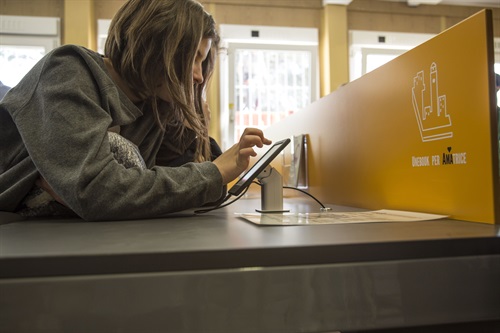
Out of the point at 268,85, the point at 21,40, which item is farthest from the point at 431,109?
the point at 21,40

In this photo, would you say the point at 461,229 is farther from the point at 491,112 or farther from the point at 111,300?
the point at 111,300

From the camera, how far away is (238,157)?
0.77 m

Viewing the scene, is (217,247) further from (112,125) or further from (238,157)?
(112,125)

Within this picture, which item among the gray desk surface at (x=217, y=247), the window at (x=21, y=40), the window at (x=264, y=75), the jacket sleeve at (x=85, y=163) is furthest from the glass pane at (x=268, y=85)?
the gray desk surface at (x=217, y=247)

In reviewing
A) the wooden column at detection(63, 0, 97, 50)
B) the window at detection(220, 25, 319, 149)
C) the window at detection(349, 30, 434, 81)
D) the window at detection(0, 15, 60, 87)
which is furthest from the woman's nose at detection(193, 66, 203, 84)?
the window at detection(349, 30, 434, 81)

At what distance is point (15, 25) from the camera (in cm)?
390

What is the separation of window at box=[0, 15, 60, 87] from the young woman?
355cm

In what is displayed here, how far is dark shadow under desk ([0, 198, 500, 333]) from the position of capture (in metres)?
0.35

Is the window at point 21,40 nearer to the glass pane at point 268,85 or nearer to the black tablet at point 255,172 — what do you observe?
the glass pane at point 268,85

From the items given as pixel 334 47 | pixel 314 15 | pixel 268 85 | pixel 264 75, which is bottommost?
pixel 268 85

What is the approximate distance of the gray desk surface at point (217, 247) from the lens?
361mm

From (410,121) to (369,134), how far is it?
Result: 0.59 ft

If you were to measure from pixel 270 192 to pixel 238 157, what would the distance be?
6.8 inches

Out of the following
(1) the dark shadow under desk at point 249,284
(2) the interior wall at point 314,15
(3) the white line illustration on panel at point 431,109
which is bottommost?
(1) the dark shadow under desk at point 249,284
